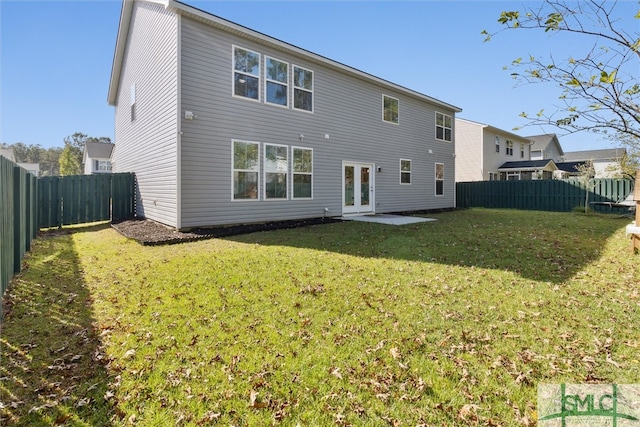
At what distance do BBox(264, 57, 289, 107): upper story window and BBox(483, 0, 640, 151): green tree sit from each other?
881 cm

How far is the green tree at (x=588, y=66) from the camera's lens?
7.58 feet

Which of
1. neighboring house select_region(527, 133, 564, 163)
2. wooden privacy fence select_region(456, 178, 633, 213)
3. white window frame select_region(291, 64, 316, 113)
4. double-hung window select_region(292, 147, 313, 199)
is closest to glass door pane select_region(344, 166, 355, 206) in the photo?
double-hung window select_region(292, 147, 313, 199)

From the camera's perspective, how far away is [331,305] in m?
4.02

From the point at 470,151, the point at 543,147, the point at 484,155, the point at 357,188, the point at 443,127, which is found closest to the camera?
the point at 357,188

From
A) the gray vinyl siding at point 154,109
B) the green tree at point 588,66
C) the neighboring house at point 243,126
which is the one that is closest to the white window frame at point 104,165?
the neighboring house at point 243,126

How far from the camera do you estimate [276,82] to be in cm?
1067

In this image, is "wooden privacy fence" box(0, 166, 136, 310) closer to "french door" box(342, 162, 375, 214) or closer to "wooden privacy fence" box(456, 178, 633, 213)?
"french door" box(342, 162, 375, 214)

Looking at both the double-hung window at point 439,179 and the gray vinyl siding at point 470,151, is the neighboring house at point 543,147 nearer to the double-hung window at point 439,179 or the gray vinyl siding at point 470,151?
the gray vinyl siding at point 470,151

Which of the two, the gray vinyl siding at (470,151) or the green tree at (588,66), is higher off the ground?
the gray vinyl siding at (470,151)

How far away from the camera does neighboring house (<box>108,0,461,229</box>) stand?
8938 mm

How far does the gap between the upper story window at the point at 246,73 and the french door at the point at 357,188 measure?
4.41 meters

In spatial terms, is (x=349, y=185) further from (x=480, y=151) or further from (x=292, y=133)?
(x=480, y=151)

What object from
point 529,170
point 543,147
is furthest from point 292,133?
point 543,147

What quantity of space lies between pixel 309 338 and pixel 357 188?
34.6 feet
